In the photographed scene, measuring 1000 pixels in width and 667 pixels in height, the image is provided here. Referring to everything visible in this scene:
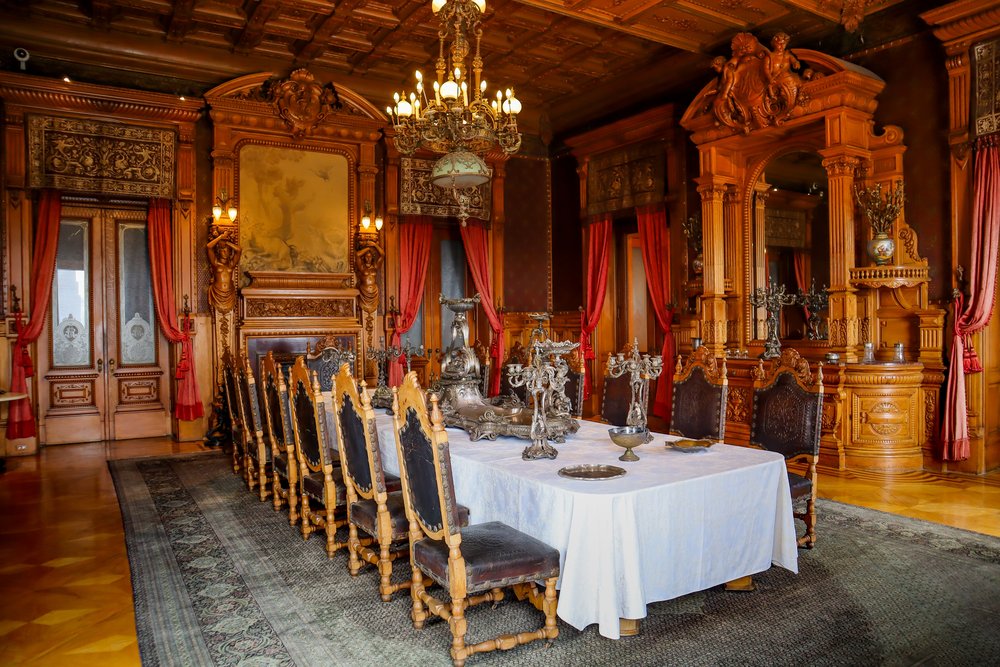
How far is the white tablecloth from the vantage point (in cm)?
251

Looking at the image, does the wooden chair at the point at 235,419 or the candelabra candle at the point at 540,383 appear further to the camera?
the wooden chair at the point at 235,419

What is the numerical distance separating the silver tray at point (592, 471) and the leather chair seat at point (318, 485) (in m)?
1.45

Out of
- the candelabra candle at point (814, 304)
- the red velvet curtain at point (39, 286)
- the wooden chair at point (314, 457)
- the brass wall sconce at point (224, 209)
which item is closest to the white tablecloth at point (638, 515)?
the wooden chair at point (314, 457)

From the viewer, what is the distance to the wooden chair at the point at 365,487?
3102 mm

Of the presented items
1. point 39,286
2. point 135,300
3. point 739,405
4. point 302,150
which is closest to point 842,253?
point 739,405

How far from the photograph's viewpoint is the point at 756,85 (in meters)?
6.33

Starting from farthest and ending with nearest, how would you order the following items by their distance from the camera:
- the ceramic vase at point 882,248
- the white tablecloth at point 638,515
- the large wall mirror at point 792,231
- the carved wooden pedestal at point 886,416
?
the large wall mirror at point 792,231
the ceramic vase at point 882,248
the carved wooden pedestal at point 886,416
the white tablecloth at point 638,515

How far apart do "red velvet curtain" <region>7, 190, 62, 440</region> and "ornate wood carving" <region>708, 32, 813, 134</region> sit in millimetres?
6403

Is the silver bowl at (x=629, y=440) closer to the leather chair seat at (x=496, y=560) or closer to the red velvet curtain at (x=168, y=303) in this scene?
the leather chair seat at (x=496, y=560)

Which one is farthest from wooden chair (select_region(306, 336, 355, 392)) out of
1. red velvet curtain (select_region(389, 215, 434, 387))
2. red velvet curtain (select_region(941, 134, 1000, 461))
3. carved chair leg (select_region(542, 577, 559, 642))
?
red velvet curtain (select_region(941, 134, 1000, 461))

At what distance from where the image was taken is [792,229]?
22.7 ft

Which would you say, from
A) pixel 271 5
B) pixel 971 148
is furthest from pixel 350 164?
pixel 971 148

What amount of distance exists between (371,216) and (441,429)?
243 inches

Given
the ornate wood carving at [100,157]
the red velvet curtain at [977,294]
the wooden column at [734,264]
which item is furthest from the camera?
the wooden column at [734,264]
